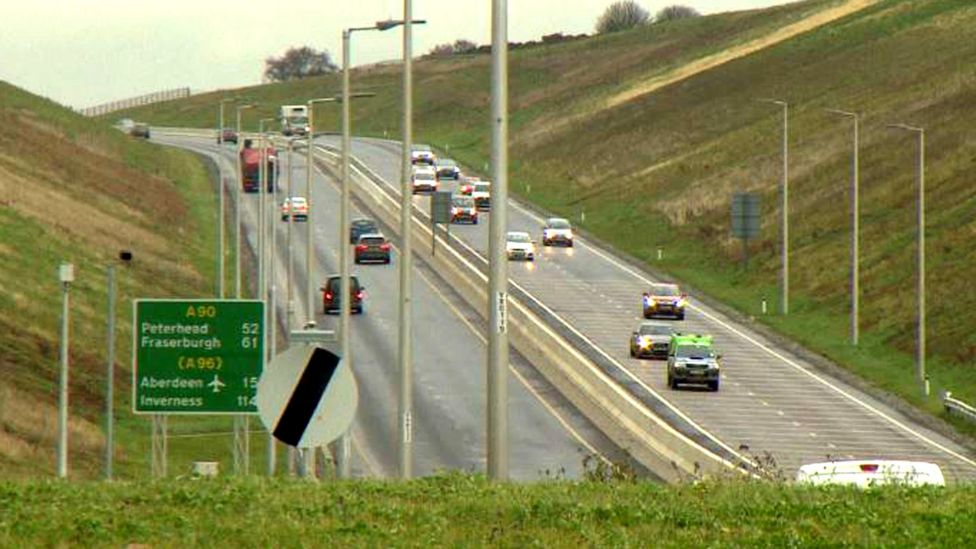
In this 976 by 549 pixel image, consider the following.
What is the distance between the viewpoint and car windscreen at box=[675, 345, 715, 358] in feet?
245

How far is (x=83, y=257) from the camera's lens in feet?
312

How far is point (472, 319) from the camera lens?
93875 mm

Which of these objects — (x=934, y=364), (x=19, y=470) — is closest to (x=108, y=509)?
(x=19, y=470)

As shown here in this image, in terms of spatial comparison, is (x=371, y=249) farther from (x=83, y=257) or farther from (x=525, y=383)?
(x=525, y=383)

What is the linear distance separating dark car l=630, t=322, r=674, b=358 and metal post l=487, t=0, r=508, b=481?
59.2m

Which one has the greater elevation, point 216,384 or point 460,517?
point 216,384

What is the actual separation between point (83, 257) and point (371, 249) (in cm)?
2003

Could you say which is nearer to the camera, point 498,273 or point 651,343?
point 498,273

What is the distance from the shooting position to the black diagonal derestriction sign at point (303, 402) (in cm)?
1920

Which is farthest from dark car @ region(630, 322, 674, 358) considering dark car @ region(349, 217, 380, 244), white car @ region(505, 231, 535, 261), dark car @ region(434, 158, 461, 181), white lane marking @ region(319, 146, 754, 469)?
dark car @ region(434, 158, 461, 181)

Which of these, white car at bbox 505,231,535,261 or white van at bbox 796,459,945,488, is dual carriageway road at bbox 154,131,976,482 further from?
white van at bbox 796,459,945,488

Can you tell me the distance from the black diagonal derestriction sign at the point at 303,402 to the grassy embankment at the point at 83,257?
26002 millimetres

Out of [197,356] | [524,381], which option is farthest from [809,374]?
[197,356]

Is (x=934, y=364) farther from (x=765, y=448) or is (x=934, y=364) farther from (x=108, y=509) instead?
(x=108, y=509)
